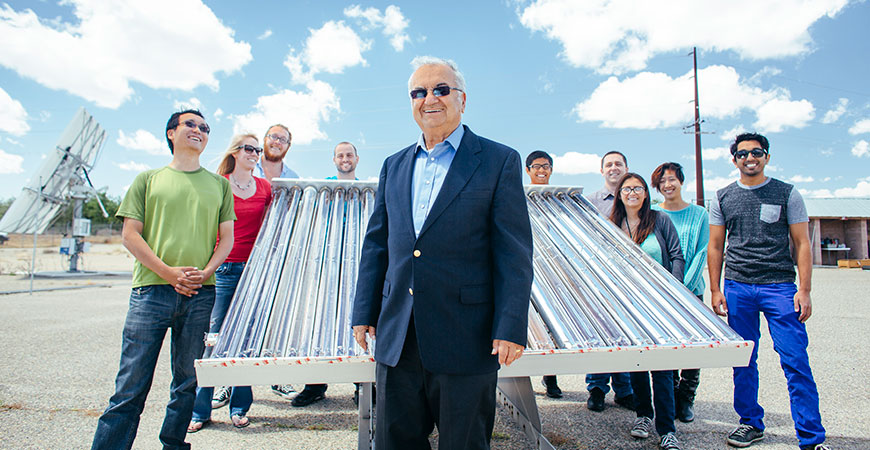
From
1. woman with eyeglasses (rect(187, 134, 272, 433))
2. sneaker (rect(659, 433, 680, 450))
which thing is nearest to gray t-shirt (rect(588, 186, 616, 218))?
sneaker (rect(659, 433, 680, 450))

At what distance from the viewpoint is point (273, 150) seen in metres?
4.50

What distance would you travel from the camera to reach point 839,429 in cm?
347

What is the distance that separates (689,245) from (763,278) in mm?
555

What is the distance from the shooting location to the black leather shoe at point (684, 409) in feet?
12.2

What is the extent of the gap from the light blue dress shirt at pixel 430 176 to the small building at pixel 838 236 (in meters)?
34.2

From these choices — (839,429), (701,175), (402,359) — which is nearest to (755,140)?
(839,429)

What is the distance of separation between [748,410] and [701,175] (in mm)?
20205

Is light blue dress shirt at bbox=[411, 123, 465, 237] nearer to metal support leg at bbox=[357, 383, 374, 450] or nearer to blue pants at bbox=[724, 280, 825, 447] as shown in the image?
metal support leg at bbox=[357, 383, 374, 450]

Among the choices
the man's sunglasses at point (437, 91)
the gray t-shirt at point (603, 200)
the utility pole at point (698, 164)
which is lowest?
the gray t-shirt at point (603, 200)

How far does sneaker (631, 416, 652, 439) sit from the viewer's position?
330 cm

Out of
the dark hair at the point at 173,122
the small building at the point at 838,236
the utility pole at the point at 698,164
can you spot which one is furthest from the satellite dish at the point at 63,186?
the small building at the point at 838,236

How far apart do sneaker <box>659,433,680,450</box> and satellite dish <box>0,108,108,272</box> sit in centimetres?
1913

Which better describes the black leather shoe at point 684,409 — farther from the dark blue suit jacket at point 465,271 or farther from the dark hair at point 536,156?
the dark blue suit jacket at point 465,271

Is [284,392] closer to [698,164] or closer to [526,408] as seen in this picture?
[526,408]
